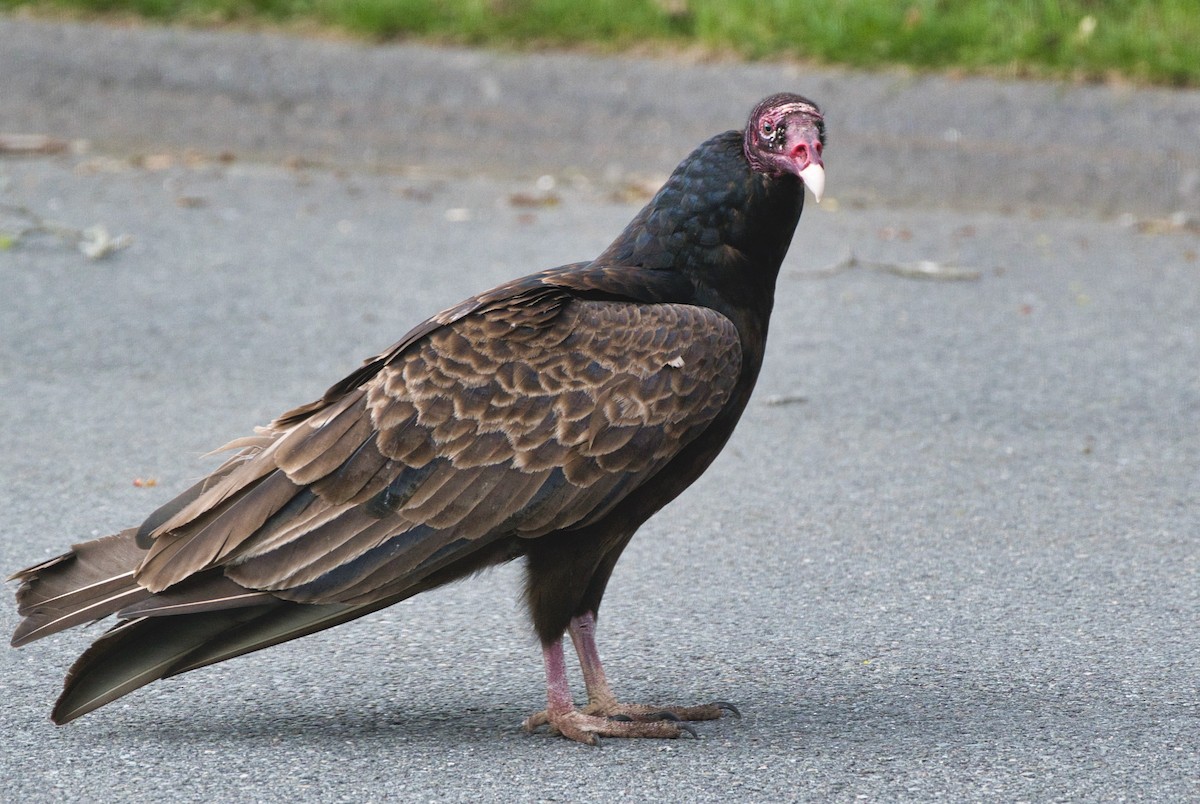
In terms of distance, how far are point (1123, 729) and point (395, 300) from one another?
3.91 meters

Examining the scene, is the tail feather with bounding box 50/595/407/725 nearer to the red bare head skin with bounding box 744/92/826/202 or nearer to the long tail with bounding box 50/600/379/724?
the long tail with bounding box 50/600/379/724

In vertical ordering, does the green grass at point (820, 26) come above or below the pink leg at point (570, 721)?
above

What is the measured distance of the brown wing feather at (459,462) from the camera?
3480 mm

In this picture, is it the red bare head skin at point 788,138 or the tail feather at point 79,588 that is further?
the red bare head skin at point 788,138

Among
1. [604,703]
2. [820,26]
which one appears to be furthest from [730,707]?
[820,26]

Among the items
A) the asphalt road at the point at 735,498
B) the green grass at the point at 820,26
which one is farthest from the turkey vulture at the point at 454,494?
the green grass at the point at 820,26

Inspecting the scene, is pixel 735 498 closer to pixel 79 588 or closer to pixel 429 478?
pixel 429 478

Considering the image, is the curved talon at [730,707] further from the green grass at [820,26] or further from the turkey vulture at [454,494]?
the green grass at [820,26]

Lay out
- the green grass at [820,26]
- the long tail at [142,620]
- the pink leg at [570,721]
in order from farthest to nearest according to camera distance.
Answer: the green grass at [820,26], the pink leg at [570,721], the long tail at [142,620]

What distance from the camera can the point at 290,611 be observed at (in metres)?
3.51

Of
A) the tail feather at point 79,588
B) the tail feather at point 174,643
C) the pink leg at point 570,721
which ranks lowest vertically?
the pink leg at point 570,721

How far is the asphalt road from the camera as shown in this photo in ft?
11.3

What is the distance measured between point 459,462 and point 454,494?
70 mm

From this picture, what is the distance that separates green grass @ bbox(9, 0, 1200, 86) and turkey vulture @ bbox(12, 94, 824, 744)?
5.09m
